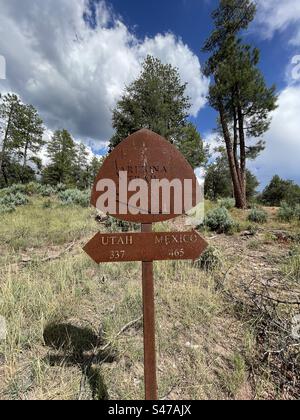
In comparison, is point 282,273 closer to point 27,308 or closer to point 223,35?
point 27,308

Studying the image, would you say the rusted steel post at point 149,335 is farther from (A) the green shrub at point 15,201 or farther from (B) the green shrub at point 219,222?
(A) the green shrub at point 15,201

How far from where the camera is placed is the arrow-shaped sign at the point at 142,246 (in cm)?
184

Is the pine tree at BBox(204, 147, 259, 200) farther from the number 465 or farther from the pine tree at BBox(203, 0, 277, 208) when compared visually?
the number 465

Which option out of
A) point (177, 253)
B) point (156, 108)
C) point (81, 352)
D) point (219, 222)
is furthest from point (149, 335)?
point (156, 108)

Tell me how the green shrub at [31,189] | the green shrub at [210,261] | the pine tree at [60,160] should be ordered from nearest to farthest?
the green shrub at [210,261] < the green shrub at [31,189] < the pine tree at [60,160]

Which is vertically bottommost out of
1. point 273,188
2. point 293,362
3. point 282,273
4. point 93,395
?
point 93,395

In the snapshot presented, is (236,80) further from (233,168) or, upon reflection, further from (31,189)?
(31,189)

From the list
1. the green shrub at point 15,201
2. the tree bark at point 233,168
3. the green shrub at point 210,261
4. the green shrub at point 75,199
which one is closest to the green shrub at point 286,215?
the tree bark at point 233,168

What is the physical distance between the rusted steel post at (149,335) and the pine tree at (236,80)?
11.1 meters

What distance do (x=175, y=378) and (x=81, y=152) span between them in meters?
42.8

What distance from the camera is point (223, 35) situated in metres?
12.2

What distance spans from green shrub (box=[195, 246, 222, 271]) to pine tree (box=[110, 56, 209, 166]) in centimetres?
1086

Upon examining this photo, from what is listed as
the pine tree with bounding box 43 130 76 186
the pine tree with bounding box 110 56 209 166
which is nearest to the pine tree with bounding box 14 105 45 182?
the pine tree with bounding box 43 130 76 186
